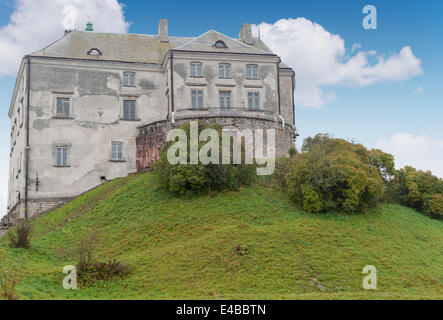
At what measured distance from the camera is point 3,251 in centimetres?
2264

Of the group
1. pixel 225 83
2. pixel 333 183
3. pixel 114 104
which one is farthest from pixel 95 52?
pixel 333 183

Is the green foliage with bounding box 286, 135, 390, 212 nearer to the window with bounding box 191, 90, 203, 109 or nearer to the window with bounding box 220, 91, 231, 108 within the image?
the window with bounding box 220, 91, 231, 108

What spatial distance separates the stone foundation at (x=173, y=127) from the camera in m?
37.3

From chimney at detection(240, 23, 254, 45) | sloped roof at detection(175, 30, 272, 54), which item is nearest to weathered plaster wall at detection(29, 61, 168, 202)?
sloped roof at detection(175, 30, 272, 54)

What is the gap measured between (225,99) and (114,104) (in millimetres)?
8551

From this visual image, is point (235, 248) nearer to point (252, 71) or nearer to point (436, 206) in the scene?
point (436, 206)

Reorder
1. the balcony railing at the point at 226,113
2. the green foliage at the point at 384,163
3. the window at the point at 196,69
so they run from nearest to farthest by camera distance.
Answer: the green foliage at the point at 384,163 < the balcony railing at the point at 226,113 < the window at the point at 196,69

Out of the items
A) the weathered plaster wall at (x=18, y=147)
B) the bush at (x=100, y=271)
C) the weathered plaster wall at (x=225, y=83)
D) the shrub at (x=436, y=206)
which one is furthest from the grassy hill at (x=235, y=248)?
the weathered plaster wall at (x=225, y=83)

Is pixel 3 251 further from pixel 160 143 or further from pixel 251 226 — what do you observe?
pixel 160 143

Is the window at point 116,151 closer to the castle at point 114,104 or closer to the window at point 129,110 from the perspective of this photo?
the castle at point 114,104

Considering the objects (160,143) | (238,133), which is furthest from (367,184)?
(160,143)

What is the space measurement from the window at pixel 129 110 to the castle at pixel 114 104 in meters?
0.08

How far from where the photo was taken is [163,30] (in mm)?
46875
